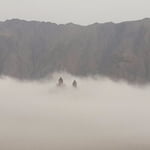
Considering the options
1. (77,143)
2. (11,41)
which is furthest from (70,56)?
(77,143)

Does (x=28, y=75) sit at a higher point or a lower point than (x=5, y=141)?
higher

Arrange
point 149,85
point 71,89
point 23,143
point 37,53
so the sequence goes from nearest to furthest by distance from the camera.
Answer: point 23,143 → point 71,89 → point 149,85 → point 37,53

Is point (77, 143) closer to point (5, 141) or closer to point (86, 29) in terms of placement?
point (5, 141)

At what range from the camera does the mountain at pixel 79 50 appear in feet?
197

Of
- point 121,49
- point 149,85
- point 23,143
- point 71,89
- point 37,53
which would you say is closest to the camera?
point 23,143

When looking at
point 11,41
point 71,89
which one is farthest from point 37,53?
point 71,89

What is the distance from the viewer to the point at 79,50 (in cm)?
6700

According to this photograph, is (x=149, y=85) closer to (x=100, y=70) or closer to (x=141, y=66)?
(x=141, y=66)

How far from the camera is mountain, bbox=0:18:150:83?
60062 mm

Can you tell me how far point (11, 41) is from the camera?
7025 cm

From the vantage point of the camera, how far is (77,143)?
11.4 meters

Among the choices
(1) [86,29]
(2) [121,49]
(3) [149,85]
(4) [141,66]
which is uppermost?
(1) [86,29]

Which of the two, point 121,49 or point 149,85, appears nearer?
point 149,85

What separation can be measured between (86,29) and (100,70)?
12039 mm
